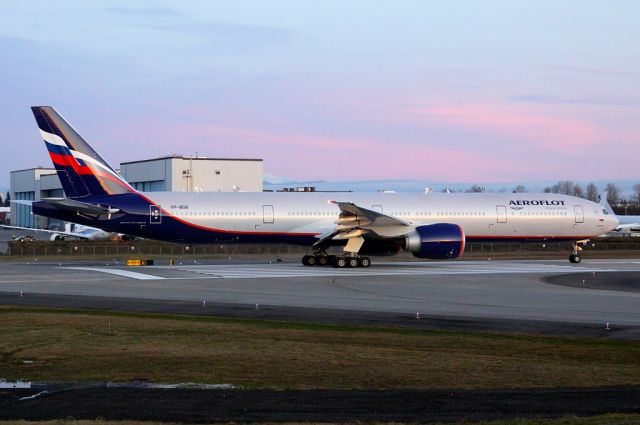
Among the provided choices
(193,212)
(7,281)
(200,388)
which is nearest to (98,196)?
(193,212)

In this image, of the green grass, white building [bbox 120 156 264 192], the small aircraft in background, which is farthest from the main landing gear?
white building [bbox 120 156 264 192]

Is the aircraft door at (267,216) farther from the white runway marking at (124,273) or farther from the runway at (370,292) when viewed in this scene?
the white runway marking at (124,273)

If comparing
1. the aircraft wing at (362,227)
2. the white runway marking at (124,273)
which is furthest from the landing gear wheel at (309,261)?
the white runway marking at (124,273)

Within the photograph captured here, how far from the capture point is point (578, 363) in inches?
571

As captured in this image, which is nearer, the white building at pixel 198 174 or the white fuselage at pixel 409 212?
the white fuselage at pixel 409 212

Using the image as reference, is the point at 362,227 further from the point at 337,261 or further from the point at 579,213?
the point at 579,213

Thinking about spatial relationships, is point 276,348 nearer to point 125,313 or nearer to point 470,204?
point 125,313

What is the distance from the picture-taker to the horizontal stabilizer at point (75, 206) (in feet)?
125

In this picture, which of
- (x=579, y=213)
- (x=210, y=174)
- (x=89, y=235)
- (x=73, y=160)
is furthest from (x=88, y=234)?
(x=579, y=213)

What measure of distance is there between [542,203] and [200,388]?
35.5m

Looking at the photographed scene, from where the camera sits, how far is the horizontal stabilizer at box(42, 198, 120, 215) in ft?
125

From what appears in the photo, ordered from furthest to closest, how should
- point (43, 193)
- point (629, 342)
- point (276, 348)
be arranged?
point (43, 193) → point (629, 342) → point (276, 348)

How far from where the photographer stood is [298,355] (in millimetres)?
15148

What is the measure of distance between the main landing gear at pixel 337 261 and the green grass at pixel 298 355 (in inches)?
776
